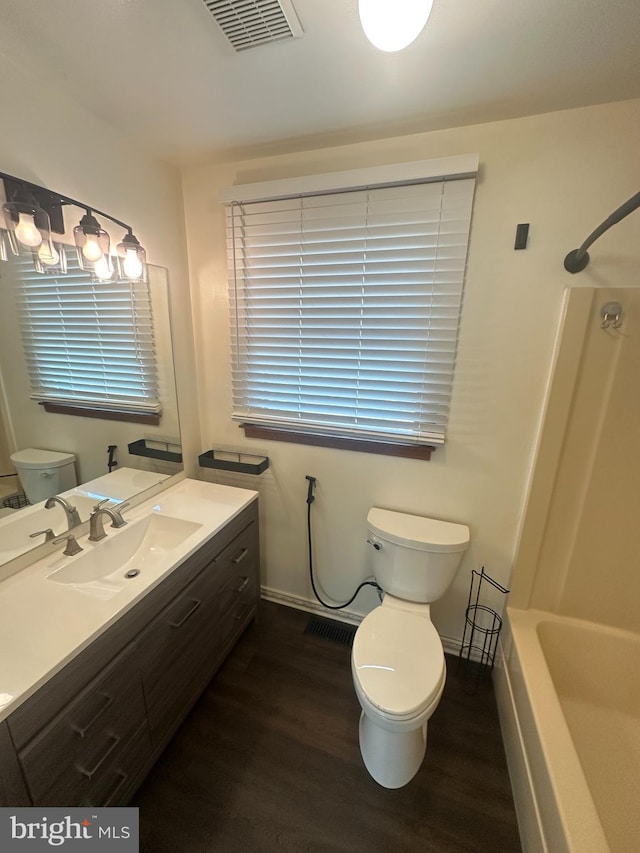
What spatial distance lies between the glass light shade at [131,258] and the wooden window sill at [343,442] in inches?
34.4

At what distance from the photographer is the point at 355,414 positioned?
166 cm

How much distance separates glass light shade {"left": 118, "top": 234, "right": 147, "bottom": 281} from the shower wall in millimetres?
1723

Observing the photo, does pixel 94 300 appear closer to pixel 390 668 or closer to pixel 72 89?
pixel 72 89

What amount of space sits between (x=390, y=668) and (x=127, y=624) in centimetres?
92

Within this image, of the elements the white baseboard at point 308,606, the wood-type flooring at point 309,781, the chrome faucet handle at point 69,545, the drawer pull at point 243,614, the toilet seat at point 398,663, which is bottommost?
the wood-type flooring at point 309,781

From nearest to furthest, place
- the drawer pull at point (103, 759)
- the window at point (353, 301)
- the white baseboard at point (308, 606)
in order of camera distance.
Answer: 1. the drawer pull at point (103, 759)
2. the window at point (353, 301)
3. the white baseboard at point (308, 606)

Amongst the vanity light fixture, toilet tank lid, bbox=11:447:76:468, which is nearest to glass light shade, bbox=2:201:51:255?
the vanity light fixture

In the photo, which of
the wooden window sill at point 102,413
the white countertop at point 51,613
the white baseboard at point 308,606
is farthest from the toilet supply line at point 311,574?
the wooden window sill at point 102,413

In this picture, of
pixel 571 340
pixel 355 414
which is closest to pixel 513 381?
pixel 571 340

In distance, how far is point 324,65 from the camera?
105 cm

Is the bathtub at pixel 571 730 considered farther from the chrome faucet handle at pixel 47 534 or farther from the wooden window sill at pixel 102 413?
the wooden window sill at pixel 102 413

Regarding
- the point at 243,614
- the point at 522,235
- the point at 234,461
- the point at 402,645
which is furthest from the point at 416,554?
the point at 522,235

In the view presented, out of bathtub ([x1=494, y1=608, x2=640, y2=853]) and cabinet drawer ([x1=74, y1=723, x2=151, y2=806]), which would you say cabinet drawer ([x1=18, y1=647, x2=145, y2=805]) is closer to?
cabinet drawer ([x1=74, y1=723, x2=151, y2=806])

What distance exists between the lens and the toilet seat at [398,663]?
44.6 inches
